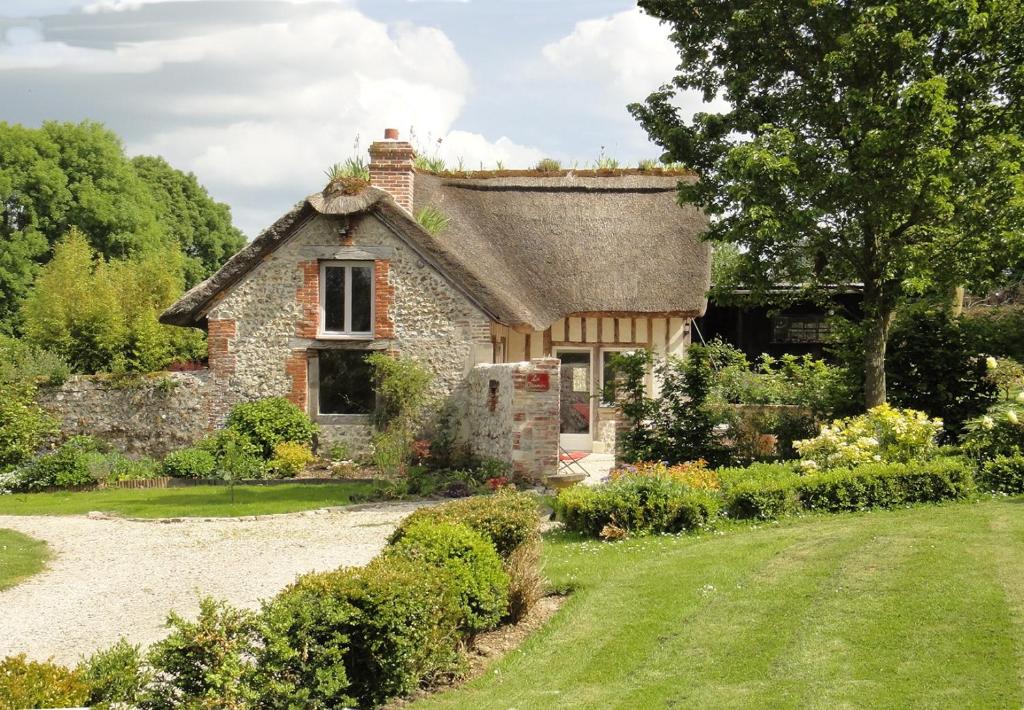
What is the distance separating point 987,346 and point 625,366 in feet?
17.8

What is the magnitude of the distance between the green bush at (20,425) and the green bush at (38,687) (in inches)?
573

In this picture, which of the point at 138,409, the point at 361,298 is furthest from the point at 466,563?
the point at 138,409

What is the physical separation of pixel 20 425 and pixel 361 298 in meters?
6.51

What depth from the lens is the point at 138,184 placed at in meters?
39.5

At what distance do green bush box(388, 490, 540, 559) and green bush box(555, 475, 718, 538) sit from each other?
7.96 ft

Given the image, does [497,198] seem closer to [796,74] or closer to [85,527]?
[796,74]

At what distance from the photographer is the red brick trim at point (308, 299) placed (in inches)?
744

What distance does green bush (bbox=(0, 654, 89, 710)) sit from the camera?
15.6 feet

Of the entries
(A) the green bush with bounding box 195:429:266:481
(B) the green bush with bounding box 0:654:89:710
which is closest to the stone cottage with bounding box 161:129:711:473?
(A) the green bush with bounding box 195:429:266:481

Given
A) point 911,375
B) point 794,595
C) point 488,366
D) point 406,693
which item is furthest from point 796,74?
point 406,693

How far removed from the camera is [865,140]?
13.0 m

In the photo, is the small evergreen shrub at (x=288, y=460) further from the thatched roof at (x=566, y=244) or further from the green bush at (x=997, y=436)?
the green bush at (x=997, y=436)

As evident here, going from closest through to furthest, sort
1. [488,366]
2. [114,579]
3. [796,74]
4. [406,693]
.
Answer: [406,693] → [114,579] → [796,74] → [488,366]

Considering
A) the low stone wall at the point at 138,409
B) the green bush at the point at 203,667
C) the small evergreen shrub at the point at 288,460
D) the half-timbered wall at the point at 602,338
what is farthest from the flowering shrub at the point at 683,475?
the low stone wall at the point at 138,409
